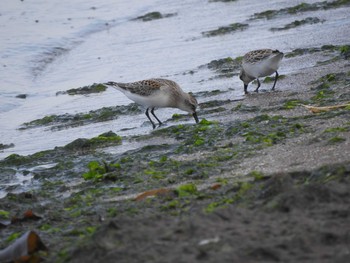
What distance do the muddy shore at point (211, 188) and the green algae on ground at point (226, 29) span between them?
5.85 metres

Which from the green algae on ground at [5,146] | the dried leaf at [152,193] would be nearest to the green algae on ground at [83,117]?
the green algae on ground at [5,146]

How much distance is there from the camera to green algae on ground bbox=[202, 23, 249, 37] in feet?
53.3

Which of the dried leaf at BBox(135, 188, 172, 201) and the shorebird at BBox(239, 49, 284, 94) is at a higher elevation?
the shorebird at BBox(239, 49, 284, 94)

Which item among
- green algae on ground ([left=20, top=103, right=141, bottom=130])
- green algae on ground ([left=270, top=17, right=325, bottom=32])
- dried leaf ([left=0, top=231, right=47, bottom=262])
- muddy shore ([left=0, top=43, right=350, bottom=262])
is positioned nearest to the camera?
muddy shore ([left=0, top=43, right=350, bottom=262])

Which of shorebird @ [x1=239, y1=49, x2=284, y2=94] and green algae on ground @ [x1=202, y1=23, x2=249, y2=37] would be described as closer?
shorebird @ [x1=239, y1=49, x2=284, y2=94]

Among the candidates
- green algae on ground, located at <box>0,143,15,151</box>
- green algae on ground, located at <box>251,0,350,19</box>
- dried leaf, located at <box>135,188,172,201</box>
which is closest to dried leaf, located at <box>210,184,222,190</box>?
dried leaf, located at <box>135,188,172,201</box>

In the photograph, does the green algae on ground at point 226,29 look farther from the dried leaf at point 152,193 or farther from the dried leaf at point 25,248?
the dried leaf at point 25,248

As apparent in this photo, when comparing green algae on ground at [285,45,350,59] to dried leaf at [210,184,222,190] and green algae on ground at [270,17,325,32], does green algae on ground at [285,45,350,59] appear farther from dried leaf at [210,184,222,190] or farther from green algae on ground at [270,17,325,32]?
dried leaf at [210,184,222,190]

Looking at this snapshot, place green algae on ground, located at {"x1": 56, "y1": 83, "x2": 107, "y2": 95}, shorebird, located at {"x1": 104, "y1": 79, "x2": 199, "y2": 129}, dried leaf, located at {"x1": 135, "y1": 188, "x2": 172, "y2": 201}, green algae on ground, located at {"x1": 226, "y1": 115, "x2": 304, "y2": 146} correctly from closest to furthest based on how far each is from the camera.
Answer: dried leaf, located at {"x1": 135, "y1": 188, "x2": 172, "y2": 201}, green algae on ground, located at {"x1": 226, "y1": 115, "x2": 304, "y2": 146}, shorebird, located at {"x1": 104, "y1": 79, "x2": 199, "y2": 129}, green algae on ground, located at {"x1": 56, "y1": 83, "x2": 107, "y2": 95}

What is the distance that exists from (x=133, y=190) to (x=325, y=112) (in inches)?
106

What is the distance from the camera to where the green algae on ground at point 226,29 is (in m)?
16.2

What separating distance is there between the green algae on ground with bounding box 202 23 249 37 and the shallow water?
0.28 meters

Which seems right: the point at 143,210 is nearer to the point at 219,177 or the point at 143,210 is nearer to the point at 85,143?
the point at 219,177

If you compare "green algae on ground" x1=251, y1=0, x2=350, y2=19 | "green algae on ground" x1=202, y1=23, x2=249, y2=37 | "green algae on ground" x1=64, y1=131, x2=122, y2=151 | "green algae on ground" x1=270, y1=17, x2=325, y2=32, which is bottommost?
"green algae on ground" x1=64, y1=131, x2=122, y2=151
